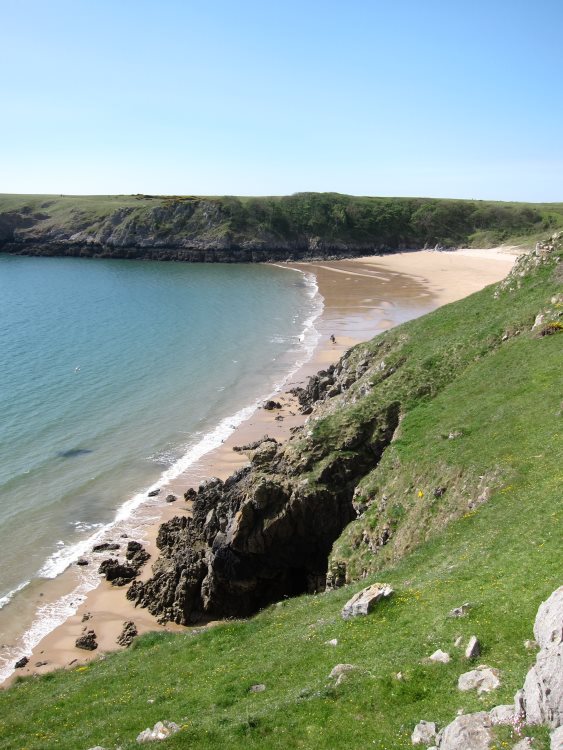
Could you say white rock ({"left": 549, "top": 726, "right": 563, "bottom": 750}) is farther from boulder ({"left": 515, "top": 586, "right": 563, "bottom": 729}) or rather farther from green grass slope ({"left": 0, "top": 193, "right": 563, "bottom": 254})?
green grass slope ({"left": 0, "top": 193, "right": 563, "bottom": 254})

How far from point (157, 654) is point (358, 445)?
14456 mm

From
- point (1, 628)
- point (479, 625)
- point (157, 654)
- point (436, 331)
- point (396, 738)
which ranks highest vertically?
point (436, 331)

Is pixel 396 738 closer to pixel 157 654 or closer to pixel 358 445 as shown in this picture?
pixel 157 654

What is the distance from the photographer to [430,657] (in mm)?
15352

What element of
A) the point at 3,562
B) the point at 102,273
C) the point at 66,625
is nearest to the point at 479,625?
the point at 66,625

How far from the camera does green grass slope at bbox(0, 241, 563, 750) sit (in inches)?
571

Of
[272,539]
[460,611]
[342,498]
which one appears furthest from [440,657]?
[272,539]

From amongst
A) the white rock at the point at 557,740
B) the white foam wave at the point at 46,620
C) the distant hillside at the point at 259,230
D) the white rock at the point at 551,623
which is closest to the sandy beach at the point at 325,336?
the white foam wave at the point at 46,620

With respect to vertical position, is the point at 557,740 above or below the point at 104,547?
above

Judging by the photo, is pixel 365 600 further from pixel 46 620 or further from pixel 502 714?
pixel 46 620

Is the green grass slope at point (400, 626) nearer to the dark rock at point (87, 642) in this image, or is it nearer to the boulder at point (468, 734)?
the boulder at point (468, 734)

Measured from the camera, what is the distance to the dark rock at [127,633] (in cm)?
2837

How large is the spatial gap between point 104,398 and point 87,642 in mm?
34333

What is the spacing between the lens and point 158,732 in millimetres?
15898
